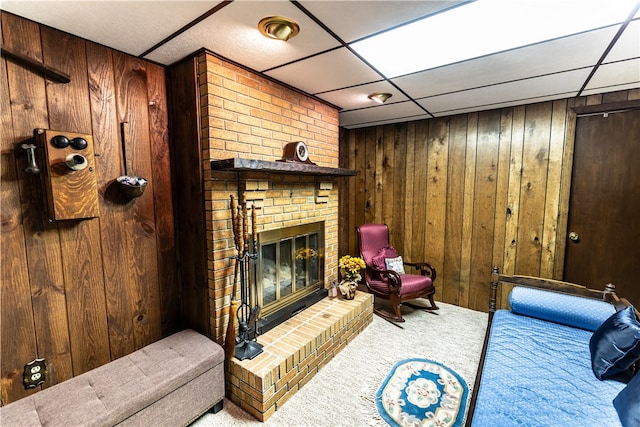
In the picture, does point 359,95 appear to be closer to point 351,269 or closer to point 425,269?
point 351,269

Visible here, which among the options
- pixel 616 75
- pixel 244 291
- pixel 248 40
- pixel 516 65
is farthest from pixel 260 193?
pixel 616 75

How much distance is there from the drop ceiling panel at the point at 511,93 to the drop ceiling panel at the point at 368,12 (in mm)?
1402

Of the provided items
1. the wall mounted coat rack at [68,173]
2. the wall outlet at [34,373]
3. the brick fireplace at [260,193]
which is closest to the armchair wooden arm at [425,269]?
the brick fireplace at [260,193]

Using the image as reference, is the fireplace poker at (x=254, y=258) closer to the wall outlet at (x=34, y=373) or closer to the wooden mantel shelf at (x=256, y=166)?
the wooden mantel shelf at (x=256, y=166)

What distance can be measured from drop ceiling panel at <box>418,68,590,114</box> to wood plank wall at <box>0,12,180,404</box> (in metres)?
2.45

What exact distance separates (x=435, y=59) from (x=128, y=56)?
1.99m

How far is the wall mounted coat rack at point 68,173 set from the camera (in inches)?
57.4

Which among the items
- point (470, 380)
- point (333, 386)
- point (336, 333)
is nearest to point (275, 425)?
point (333, 386)

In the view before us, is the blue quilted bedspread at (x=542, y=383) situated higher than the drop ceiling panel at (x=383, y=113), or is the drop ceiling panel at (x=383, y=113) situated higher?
the drop ceiling panel at (x=383, y=113)

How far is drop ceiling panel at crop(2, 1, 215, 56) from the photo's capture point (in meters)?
1.30

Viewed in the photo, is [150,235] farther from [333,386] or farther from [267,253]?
[333,386]

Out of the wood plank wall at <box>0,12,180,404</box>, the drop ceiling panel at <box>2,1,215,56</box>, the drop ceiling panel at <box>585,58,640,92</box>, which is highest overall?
the drop ceiling panel at <box>585,58,640,92</box>

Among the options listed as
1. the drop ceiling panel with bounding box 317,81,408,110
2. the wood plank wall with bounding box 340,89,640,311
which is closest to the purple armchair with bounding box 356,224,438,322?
the wood plank wall with bounding box 340,89,640,311

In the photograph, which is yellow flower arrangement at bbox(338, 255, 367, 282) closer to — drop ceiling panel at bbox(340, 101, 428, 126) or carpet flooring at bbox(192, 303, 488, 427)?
carpet flooring at bbox(192, 303, 488, 427)
